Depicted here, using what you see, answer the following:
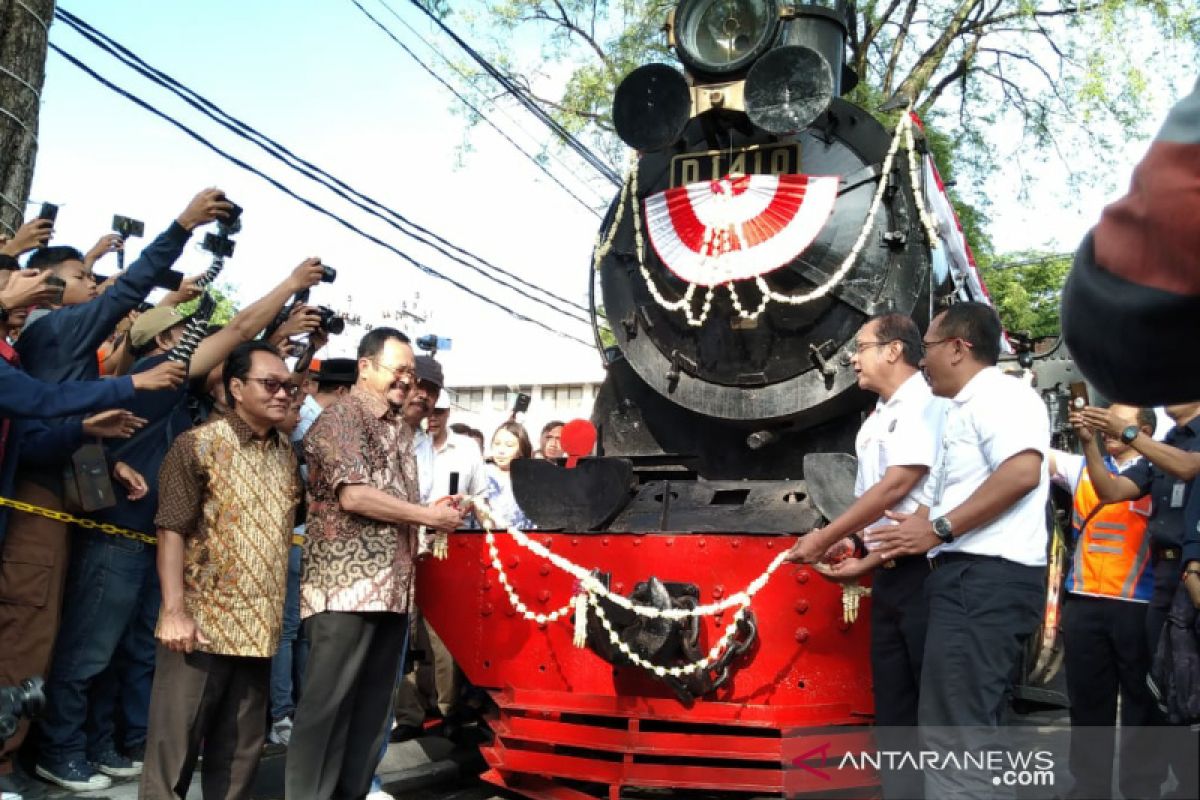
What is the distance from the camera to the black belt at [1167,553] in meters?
4.06

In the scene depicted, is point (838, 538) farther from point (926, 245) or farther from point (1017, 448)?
point (926, 245)

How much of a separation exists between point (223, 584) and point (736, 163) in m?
2.83

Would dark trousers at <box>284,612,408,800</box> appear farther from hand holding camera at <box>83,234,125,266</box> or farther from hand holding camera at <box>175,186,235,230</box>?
hand holding camera at <box>83,234,125,266</box>

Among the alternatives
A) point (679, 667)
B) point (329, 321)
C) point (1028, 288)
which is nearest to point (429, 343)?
point (329, 321)

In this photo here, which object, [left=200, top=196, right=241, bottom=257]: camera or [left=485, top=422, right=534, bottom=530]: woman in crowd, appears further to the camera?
[left=485, top=422, right=534, bottom=530]: woman in crowd

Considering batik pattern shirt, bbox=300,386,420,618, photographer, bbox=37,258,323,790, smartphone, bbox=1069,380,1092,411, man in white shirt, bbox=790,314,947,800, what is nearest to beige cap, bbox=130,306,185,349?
photographer, bbox=37,258,323,790

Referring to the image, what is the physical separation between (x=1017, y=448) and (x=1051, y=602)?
2.71 metres

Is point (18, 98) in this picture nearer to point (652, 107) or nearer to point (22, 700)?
point (652, 107)

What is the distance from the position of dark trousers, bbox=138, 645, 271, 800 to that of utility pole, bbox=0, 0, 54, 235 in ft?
8.37

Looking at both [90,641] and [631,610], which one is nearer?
[631,610]

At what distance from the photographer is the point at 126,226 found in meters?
4.52

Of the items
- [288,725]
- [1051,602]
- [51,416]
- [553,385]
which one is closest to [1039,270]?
[553,385]

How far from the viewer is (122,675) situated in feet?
14.6

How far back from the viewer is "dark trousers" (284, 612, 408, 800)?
348 cm
